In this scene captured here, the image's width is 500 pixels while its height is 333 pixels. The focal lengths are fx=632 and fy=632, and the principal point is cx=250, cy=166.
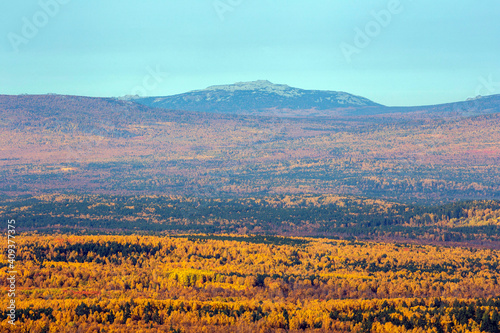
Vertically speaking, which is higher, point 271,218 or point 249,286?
point 249,286

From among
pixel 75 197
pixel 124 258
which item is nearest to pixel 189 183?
pixel 75 197

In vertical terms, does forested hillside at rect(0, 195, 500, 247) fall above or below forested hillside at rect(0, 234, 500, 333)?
below

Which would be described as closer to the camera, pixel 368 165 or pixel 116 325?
pixel 116 325

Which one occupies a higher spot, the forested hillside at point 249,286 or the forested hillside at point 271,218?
the forested hillside at point 249,286

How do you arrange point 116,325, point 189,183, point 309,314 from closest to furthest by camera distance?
1. point 116,325
2. point 309,314
3. point 189,183

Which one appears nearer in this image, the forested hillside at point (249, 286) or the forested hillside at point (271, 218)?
the forested hillside at point (249, 286)

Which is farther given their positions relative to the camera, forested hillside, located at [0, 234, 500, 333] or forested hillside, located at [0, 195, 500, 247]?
forested hillside, located at [0, 195, 500, 247]

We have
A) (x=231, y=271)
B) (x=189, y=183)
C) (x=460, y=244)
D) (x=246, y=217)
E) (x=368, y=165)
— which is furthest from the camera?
(x=368, y=165)

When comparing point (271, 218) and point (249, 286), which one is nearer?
point (249, 286)

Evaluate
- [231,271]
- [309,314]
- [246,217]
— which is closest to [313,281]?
[231,271]

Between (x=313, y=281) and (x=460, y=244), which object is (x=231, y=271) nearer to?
(x=313, y=281)
